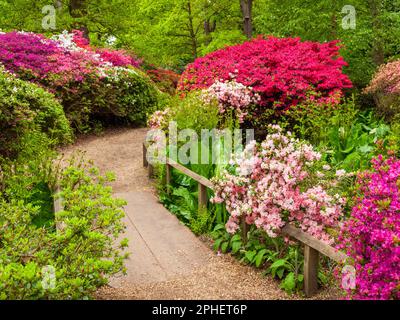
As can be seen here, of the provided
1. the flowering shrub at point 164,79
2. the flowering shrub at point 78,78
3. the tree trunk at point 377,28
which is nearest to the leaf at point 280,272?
the flowering shrub at point 78,78

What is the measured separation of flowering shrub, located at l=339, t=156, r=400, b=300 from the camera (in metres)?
2.67

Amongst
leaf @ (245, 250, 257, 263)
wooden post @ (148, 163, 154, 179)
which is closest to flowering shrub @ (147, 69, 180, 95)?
wooden post @ (148, 163, 154, 179)

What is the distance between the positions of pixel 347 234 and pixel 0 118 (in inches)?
159

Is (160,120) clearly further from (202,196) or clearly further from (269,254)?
(269,254)

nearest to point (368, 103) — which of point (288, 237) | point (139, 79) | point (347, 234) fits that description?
point (139, 79)

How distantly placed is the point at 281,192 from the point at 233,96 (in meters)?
4.46

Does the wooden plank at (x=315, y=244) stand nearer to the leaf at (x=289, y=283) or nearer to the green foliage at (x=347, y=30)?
the leaf at (x=289, y=283)

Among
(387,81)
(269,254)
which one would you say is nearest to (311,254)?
(269,254)

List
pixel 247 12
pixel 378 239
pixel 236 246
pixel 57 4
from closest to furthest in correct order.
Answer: pixel 378 239 < pixel 236 246 < pixel 247 12 < pixel 57 4

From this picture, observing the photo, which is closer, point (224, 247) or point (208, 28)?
point (224, 247)

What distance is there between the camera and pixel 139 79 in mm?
12742

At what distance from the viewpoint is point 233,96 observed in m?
8.41

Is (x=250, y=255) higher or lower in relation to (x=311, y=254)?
lower

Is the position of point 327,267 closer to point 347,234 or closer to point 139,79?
point 347,234
